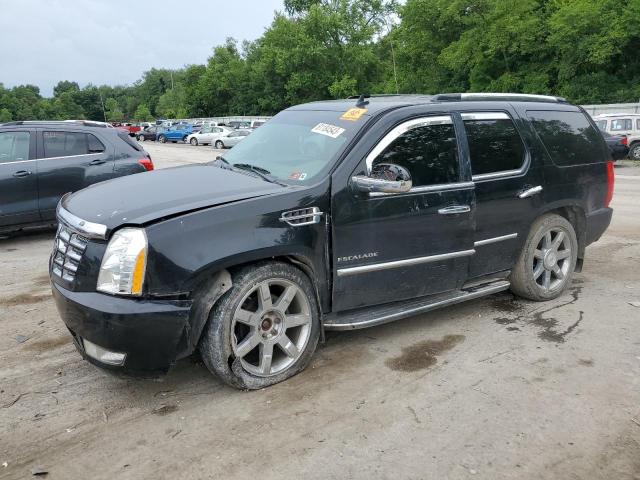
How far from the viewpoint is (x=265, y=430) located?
10.3ft

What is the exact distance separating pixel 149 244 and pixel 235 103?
8089cm

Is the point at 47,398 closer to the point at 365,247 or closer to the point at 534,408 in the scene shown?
the point at 365,247

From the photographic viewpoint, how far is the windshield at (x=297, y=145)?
3.96m

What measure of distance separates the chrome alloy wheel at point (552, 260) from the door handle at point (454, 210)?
3.74 ft

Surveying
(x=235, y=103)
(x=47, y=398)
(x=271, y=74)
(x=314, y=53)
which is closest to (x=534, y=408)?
(x=47, y=398)

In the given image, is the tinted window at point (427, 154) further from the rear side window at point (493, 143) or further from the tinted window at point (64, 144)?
the tinted window at point (64, 144)

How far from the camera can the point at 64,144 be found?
8.03 meters

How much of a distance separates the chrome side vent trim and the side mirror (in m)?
0.35

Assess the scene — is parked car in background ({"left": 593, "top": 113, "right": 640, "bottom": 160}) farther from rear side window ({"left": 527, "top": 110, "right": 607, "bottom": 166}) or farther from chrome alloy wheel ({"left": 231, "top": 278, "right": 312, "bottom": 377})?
chrome alloy wheel ({"left": 231, "top": 278, "right": 312, "bottom": 377})

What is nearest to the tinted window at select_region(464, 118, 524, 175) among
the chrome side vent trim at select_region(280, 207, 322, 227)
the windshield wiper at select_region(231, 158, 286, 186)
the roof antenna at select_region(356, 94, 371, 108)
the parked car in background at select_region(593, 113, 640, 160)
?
the roof antenna at select_region(356, 94, 371, 108)

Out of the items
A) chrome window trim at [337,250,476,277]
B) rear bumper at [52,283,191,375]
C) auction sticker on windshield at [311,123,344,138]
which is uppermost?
auction sticker on windshield at [311,123,344,138]

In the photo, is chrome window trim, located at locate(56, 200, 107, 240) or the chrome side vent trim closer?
chrome window trim, located at locate(56, 200, 107, 240)

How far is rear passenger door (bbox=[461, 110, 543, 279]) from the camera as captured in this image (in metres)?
4.50

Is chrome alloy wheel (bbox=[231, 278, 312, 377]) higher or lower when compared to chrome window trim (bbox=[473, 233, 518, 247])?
lower
